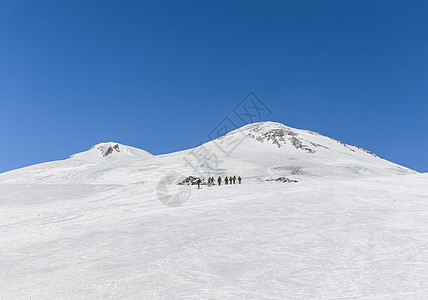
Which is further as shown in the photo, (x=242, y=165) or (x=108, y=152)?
(x=108, y=152)

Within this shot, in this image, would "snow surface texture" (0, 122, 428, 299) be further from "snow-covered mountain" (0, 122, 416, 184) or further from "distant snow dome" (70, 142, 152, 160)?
"distant snow dome" (70, 142, 152, 160)

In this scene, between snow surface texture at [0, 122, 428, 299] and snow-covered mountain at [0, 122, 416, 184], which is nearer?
snow surface texture at [0, 122, 428, 299]

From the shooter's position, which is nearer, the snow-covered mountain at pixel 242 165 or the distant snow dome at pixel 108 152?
the snow-covered mountain at pixel 242 165

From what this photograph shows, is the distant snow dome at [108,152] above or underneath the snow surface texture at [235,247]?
above

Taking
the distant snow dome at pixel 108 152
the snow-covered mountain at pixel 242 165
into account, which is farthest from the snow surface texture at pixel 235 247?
the distant snow dome at pixel 108 152

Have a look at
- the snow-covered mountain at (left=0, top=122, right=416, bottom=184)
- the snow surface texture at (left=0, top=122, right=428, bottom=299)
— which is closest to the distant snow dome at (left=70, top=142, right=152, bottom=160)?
the snow-covered mountain at (left=0, top=122, right=416, bottom=184)

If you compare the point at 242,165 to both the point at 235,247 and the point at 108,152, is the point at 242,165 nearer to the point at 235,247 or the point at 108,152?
the point at 235,247

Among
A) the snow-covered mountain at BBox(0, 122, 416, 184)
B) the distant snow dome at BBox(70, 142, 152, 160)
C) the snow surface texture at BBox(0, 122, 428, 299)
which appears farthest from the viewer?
the distant snow dome at BBox(70, 142, 152, 160)

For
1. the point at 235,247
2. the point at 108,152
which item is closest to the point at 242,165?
the point at 235,247

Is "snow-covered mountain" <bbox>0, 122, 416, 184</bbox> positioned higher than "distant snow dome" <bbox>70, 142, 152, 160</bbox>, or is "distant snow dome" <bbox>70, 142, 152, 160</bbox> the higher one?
"distant snow dome" <bbox>70, 142, 152, 160</bbox>

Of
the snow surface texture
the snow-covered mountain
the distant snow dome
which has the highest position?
the distant snow dome

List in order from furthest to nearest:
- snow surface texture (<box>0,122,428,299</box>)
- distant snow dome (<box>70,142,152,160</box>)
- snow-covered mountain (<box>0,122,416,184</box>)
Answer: distant snow dome (<box>70,142,152,160</box>)
snow-covered mountain (<box>0,122,416,184</box>)
snow surface texture (<box>0,122,428,299</box>)

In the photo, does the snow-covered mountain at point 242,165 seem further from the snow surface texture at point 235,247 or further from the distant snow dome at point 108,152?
the distant snow dome at point 108,152

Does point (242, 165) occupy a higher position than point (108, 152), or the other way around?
point (108, 152)
